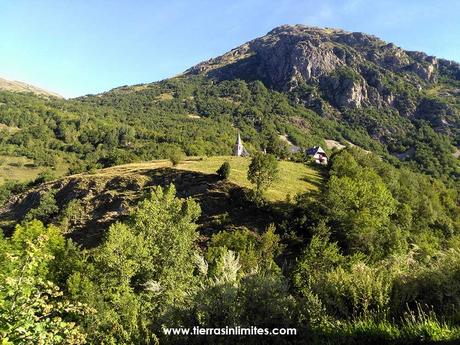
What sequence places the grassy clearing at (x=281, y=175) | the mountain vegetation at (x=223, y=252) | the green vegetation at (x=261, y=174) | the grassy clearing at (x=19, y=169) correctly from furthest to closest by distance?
the grassy clearing at (x=19, y=169)
the grassy clearing at (x=281, y=175)
the green vegetation at (x=261, y=174)
the mountain vegetation at (x=223, y=252)

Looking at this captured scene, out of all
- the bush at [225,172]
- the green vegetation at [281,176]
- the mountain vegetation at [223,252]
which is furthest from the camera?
the bush at [225,172]

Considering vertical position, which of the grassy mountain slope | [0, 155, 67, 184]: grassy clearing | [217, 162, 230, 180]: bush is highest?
[217, 162, 230, 180]: bush

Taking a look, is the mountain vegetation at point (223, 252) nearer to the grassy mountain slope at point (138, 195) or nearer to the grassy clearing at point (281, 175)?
the grassy mountain slope at point (138, 195)

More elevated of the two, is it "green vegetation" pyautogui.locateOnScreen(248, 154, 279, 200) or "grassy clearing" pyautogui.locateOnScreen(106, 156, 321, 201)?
"green vegetation" pyautogui.locateOnScreen(248, 154, 279, 200)

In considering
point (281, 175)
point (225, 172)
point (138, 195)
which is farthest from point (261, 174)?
point (138, 195)

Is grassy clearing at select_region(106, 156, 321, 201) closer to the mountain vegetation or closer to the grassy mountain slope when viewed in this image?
the grassy mountain slope

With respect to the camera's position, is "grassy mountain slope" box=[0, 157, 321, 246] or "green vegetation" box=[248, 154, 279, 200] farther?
"green vegetation" box=[248, 154, 279, 200]

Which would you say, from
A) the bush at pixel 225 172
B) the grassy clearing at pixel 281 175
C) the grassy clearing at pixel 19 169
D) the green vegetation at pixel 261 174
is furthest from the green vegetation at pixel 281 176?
the grassy clearing at pixel 19 169

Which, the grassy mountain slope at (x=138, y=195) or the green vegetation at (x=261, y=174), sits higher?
the green vegetation at (x=261, y=174)

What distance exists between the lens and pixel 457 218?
92062mm

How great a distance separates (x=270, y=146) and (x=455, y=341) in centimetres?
10538

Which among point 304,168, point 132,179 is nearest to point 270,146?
point 304,168

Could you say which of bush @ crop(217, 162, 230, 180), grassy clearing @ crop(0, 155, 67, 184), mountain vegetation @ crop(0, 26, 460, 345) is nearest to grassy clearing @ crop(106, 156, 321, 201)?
mountain vegetation @ crop(0, 26, 460, 345)

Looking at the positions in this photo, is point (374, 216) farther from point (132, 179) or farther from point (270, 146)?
point (270, 146)
